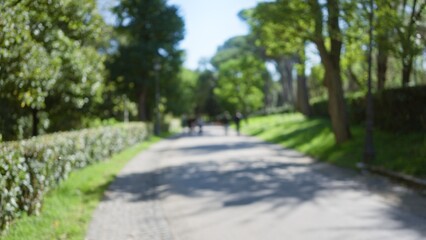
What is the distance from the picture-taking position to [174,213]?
9.25 m

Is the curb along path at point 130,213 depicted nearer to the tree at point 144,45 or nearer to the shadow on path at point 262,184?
the shadow on path at point 262,184

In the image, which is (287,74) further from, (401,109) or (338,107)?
(401,109)

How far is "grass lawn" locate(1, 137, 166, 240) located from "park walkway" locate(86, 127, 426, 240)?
25cm

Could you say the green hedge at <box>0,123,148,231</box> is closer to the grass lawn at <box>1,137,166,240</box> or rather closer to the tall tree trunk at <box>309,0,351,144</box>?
the grass lawn at <box>1,137,166,240</box>

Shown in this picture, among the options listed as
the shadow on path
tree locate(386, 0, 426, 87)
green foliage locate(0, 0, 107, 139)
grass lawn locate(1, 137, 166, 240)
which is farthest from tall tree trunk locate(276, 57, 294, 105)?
grass lawn locate(1, 137, 166, 240)

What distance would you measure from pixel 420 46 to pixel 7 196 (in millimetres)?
13661

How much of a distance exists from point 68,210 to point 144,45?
32.2 metres

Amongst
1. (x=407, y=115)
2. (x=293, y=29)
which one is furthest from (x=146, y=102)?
(x=407, y=115)

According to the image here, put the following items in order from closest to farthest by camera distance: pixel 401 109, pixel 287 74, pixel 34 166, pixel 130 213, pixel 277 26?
1. pixel 34 166
2. pixel 130 213
3. pixel 401 109
4. pixel 277 26
5. pixel 287 74

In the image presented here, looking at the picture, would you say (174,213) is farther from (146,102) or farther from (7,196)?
(146,102)

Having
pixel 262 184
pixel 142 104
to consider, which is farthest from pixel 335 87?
pixel 142 104

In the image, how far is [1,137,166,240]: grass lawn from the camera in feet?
24.3

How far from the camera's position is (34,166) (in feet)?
29.1

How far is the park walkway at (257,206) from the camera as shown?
7488 mm
